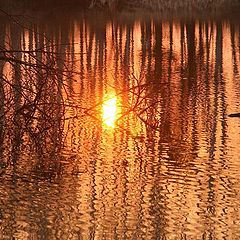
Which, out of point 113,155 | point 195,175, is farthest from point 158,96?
point 195,175

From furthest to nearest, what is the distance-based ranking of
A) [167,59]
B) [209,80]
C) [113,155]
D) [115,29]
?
1. [115,29]
2. [167,59]
3. [209,80]
4. [113,155]

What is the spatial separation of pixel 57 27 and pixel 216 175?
3052 centimetres

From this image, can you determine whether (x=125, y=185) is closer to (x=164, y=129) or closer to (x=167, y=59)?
(x=164, y=129)

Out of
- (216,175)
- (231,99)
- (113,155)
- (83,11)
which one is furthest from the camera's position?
(83,11)

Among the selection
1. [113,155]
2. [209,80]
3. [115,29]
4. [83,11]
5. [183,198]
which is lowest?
[183,198]

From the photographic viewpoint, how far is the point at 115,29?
4316cm

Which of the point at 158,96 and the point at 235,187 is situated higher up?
the point at 158,96

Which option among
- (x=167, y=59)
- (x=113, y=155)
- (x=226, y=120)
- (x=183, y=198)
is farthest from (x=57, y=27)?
(x=183, y=198)

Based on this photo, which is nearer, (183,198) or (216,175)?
(183,198)

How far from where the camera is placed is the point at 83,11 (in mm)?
59000

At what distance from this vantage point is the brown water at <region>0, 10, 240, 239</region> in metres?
9.87

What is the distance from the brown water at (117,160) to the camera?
32.4 feet

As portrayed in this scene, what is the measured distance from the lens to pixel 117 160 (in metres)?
14.6

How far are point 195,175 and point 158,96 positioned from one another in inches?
313
